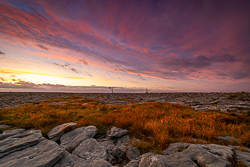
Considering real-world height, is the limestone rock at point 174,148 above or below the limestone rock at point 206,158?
below

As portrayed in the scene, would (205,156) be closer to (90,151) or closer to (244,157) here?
(244,157)

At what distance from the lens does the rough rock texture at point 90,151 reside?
4234 millimetres

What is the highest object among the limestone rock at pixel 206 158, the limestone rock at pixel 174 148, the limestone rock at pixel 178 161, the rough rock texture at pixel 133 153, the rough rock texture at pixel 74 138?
the limestone rock at pixel 206 158

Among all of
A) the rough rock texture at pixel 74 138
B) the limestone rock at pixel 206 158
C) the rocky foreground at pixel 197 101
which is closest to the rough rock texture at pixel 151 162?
the limestone rock at pixel 206 158

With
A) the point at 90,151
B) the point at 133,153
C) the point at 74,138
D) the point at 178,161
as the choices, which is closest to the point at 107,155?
the point at 90,151

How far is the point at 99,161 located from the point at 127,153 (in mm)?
1265

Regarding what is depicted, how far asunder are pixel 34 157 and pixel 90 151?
1995mm

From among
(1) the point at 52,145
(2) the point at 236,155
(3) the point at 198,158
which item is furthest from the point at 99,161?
(2) the point at 236,155

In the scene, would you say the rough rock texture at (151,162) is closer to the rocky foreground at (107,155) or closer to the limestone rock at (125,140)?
the rocky foreground at (107,155)

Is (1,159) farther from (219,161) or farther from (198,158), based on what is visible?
(219,161)

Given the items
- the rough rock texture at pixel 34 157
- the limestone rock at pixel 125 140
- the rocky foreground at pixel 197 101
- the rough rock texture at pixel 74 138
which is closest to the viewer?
the rough rock texture at pixel 34 157

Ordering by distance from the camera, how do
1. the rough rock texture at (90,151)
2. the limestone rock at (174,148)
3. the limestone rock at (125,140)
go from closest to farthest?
the limestone rock at (174,148), the rough rock texture at (90,151), the limestone rock at (125,140)

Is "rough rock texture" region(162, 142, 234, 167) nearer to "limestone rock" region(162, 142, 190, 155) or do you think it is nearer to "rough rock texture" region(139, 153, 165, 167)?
"limestone rock" region(162, 142, 190, 155)

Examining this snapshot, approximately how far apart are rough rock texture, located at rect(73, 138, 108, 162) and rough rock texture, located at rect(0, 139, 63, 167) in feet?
2.52
